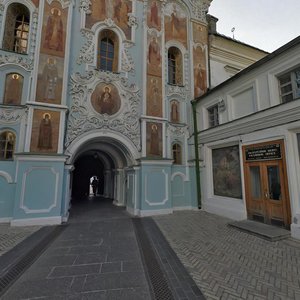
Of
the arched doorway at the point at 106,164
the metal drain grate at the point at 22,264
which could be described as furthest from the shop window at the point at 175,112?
the metal drain grate at the point at 22,264

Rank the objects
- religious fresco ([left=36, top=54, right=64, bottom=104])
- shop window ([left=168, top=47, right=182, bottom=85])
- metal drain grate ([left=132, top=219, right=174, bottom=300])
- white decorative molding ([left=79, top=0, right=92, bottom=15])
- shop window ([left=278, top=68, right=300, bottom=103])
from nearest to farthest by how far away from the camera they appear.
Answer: metal drain grate ([left=132, top=219, right=174, bottom=300]), shop window ([left=278, top=68, right=300, bottom=103]), religious fresco ([left=36, top=54, right=64, bottom=104]), white decorative molding ([left=79, top=0, right=92, bottom=15]), shop window ([left=168, top=47, right=182, bottom=85])

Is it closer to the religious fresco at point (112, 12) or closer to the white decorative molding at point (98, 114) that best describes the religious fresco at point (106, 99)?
the white decorative molding at point (98, 114)

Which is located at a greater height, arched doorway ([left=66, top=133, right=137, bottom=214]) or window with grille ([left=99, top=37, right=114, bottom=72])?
window with grille ([left=99, top=37, right=114, bottom=72])

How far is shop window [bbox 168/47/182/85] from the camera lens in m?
12.9

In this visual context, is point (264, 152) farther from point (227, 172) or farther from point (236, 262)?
point (236, 262)

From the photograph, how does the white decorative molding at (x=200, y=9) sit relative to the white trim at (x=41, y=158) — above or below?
above

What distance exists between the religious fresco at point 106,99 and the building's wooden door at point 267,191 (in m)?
7.21

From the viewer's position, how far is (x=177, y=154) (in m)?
11.9

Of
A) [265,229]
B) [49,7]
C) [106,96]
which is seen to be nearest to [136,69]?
[106,96]

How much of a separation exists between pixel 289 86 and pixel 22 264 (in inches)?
407

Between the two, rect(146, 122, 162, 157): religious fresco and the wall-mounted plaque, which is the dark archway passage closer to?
rect(146, 122, 162, 157): religious fresco

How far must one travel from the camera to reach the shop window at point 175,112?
11992 mm

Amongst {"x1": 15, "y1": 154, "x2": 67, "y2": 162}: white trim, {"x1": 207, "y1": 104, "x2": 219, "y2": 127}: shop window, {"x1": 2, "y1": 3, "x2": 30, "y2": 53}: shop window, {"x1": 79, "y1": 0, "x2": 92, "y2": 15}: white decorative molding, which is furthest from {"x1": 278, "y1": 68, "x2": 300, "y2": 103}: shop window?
{"x1": 2, "y1": 3, "x2": 30, "y2": 53}: shop window

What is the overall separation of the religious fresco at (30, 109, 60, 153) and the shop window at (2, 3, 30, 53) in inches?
148
